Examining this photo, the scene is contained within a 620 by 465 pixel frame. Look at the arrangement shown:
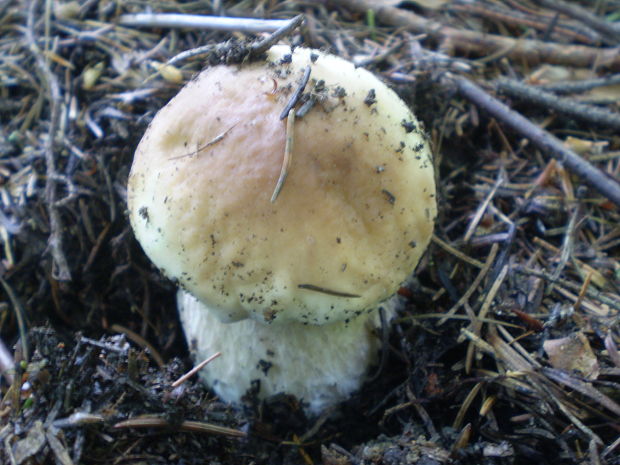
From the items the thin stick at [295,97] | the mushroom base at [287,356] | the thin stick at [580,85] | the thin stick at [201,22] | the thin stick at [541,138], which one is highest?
the thin stick at [201,22]

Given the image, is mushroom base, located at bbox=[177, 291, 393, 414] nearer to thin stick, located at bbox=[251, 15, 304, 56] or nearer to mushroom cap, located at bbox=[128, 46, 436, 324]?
mushroom cap, located at bbox=[128, 46, 436, 324]

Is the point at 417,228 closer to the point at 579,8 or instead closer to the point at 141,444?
the point at 141,444

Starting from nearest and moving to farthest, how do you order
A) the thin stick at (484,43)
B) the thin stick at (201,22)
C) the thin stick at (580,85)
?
the thin stick at (201,22) → the thin stick at (580,85) → the thin stick at (484,43)

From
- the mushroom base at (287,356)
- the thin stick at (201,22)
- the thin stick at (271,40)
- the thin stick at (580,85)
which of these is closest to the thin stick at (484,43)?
the thin stick at (580,85)

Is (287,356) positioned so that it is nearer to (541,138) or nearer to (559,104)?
(541,138)

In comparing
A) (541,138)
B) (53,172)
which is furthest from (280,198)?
(541,138)

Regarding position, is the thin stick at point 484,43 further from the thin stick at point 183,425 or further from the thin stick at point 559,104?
the thin stick at point 183,425

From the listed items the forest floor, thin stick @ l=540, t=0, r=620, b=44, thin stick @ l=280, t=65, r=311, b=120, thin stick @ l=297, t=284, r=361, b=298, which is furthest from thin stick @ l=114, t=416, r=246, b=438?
thin stick @ l=540, t=0, r=620, b=44
